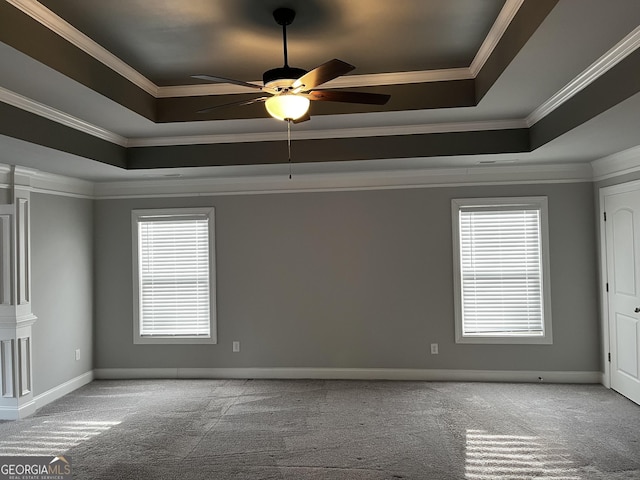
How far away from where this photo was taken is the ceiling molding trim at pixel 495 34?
2.86 m

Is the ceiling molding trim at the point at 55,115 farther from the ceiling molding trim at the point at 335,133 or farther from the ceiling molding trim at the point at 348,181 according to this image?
the ceiling molding trim at the point at 348,181

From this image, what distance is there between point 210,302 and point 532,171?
4115 mm

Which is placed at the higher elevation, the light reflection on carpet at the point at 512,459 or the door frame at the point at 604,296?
the door frame at the point at 604,296

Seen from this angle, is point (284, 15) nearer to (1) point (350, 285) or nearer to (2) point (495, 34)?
(2) point (495, 34)

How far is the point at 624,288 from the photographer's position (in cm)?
516

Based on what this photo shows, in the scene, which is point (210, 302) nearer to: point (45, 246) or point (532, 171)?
point (45, 246)

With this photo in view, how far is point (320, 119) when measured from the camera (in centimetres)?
441

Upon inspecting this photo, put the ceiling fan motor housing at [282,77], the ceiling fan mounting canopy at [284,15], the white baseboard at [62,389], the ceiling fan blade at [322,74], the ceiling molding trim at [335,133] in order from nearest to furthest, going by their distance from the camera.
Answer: the ceiling fan blade at [322,74] → the ceiling fan motor housing at [282,77] → the ceiling fan mounting canopy at [284,15] → the ceiling molding trim at [335,133] → the white baseboard at [62,389]

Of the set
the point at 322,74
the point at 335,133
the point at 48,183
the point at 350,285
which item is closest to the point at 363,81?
the point at 335,133

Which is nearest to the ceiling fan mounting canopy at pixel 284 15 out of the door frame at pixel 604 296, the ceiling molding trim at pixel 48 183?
the ceiling molding trim at pixel 48 183

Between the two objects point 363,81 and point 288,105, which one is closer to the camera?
point 288,105

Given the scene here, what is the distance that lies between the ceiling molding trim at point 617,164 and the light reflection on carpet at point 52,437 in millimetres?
5444

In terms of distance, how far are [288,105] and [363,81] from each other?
144 cm

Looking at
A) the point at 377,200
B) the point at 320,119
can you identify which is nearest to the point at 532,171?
the point at 377,200
